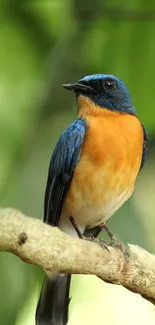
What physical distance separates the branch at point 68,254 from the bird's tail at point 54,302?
72cm

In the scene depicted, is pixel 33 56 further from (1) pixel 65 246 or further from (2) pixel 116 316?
(2) pixel 116 316

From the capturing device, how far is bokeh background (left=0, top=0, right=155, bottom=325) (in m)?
2.57

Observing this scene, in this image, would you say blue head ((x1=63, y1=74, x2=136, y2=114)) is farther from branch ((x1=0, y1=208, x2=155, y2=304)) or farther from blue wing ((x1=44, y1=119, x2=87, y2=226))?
branch ((x1=0, y1=208, x2=155, y2=304))

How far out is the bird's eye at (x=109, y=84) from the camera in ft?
12.3

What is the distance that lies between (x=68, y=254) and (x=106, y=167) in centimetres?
133

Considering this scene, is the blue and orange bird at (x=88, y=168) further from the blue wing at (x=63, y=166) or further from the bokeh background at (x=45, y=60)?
the bokeh background at (x=45, y=60)

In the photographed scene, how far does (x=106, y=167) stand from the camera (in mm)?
3594

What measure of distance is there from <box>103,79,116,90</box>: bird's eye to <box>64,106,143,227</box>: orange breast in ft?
0.63

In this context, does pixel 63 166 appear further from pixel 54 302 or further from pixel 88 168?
pixel 54 302

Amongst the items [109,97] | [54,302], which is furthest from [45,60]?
[54,302]

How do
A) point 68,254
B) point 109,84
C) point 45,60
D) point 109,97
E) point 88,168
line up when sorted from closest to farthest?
point 68,254, point 45,60, point 88,168, point 109,84, point 109,97

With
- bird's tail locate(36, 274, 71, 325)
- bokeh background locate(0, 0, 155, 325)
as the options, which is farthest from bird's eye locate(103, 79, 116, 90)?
bird's tail locate(36, 274, 71, 325)

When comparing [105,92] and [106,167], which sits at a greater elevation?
[105,92]

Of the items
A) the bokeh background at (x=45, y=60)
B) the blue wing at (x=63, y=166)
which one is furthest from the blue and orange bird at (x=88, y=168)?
the bokeh background at (x=45, y=60)
